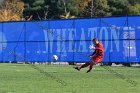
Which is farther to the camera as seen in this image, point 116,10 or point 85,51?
point 116,10

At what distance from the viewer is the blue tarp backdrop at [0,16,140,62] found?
45.8 m

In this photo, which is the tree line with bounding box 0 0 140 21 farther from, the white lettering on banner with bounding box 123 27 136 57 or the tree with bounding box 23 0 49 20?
the white lettering on banner with bounding box 123 27 136 57

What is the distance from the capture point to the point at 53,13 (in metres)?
100

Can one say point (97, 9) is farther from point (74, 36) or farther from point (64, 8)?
point (74, 36)

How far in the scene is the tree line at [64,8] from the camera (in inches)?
3821

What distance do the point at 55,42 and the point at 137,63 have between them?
872cm

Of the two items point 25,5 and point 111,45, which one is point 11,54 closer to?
point 111,45

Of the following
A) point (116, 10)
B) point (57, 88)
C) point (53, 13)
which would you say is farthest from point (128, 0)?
point (57, 88)

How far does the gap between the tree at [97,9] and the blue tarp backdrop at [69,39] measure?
4875cm

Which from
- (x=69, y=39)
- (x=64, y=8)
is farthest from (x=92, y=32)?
(x=64, y=8)

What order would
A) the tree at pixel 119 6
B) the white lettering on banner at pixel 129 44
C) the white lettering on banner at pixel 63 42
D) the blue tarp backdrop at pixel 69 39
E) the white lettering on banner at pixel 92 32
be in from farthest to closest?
the tree at pixel 119 6, the white lettering on banner at pixel 63 42, the white lettering on banner at pixel 92 32, the blue tarp backdrop at pixel 69 39, the white lettering on banner at pixel 129 44

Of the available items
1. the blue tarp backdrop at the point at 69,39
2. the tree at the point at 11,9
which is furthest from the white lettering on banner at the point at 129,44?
the tree at the point at 11,9

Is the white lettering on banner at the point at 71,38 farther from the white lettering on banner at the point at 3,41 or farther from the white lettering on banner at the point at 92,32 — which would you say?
the white lettering on banner at the point at 3,41

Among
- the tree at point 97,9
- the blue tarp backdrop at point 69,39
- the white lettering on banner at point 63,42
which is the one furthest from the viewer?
the tree at point 97,9
